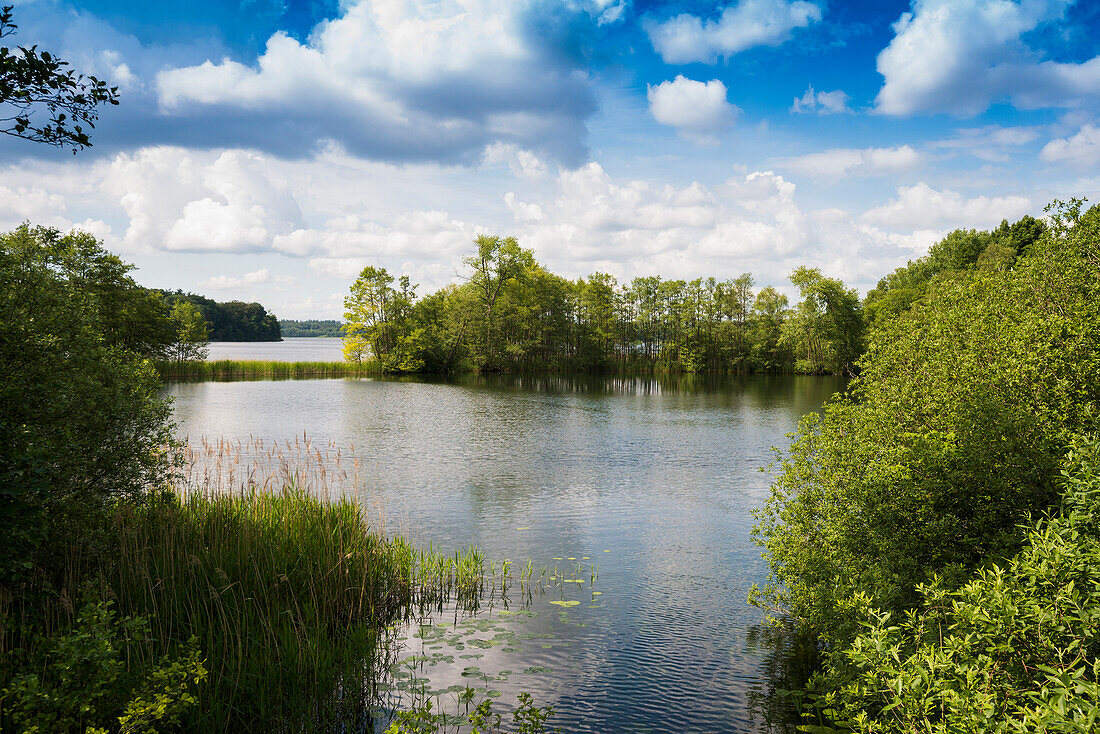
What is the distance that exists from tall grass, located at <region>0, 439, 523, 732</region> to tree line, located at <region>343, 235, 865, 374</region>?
210ft

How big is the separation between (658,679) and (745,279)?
99401mm

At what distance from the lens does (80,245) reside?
52.0m

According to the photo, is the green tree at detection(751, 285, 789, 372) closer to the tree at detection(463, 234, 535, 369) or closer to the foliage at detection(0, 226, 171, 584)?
the tree at detection(463, 234, 535, 369)

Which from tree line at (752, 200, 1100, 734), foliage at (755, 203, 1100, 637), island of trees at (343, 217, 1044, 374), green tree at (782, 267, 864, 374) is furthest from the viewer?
green tree at (782, 267, 864, 374)

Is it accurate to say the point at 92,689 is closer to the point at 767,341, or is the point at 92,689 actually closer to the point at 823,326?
the point at 823,326

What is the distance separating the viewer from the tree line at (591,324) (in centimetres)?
7506

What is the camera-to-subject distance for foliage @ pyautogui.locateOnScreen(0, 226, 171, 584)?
6199 mm

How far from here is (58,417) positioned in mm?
7613

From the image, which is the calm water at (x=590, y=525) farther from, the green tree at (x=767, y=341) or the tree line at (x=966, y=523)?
the green tree at (x=767, y=341)

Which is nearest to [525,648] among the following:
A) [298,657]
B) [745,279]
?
[298,657]

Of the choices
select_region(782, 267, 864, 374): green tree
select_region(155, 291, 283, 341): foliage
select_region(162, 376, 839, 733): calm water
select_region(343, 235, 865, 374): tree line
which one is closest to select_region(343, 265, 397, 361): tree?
select_region(343, 235, 865, 374): tree line

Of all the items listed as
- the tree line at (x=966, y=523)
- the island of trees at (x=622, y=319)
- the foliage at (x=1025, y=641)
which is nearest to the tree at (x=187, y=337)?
the island of trees at (x=622, y=319)

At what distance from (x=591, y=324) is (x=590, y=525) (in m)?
80.8

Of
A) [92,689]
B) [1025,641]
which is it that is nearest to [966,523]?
[1025,641]
